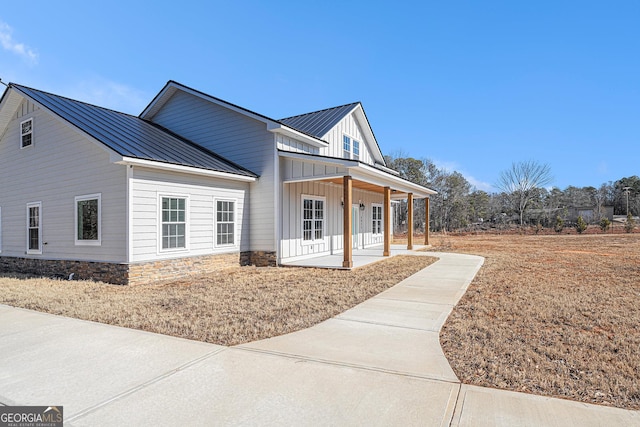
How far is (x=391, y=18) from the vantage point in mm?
13398

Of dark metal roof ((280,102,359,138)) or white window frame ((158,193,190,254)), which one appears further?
dark metal roof ((280,102,359,138))

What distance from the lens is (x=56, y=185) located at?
35.5ft

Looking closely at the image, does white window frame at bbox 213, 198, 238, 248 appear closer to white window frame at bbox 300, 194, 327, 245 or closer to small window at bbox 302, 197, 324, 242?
white window frame at bbox 300, 194, 327, 245

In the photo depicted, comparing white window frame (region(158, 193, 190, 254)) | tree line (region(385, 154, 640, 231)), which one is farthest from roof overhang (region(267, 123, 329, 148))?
tree line (region(385, 154, 640, 231))

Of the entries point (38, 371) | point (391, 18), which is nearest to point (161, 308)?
point (38, 371)

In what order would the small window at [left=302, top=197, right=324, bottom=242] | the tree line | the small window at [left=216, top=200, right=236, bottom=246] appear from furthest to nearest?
the tree line
the small window at [left=302, top=197, right=324, bottom=242]
the small window at [left=216, top=200, right=236, bottom=246]

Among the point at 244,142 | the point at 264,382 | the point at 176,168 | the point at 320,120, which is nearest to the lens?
the point at 264,382

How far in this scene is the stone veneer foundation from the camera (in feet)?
29.7

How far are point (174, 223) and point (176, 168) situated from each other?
1560mm

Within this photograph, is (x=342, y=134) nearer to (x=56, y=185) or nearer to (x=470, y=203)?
(x=56, y=185)

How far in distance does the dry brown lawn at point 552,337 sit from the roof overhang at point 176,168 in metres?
7.68

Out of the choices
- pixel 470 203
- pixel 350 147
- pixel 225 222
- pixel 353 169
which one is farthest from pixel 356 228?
pixel 470 203

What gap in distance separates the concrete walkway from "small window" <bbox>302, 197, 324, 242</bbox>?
8.07 meters

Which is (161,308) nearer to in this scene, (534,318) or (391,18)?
(534,318)
